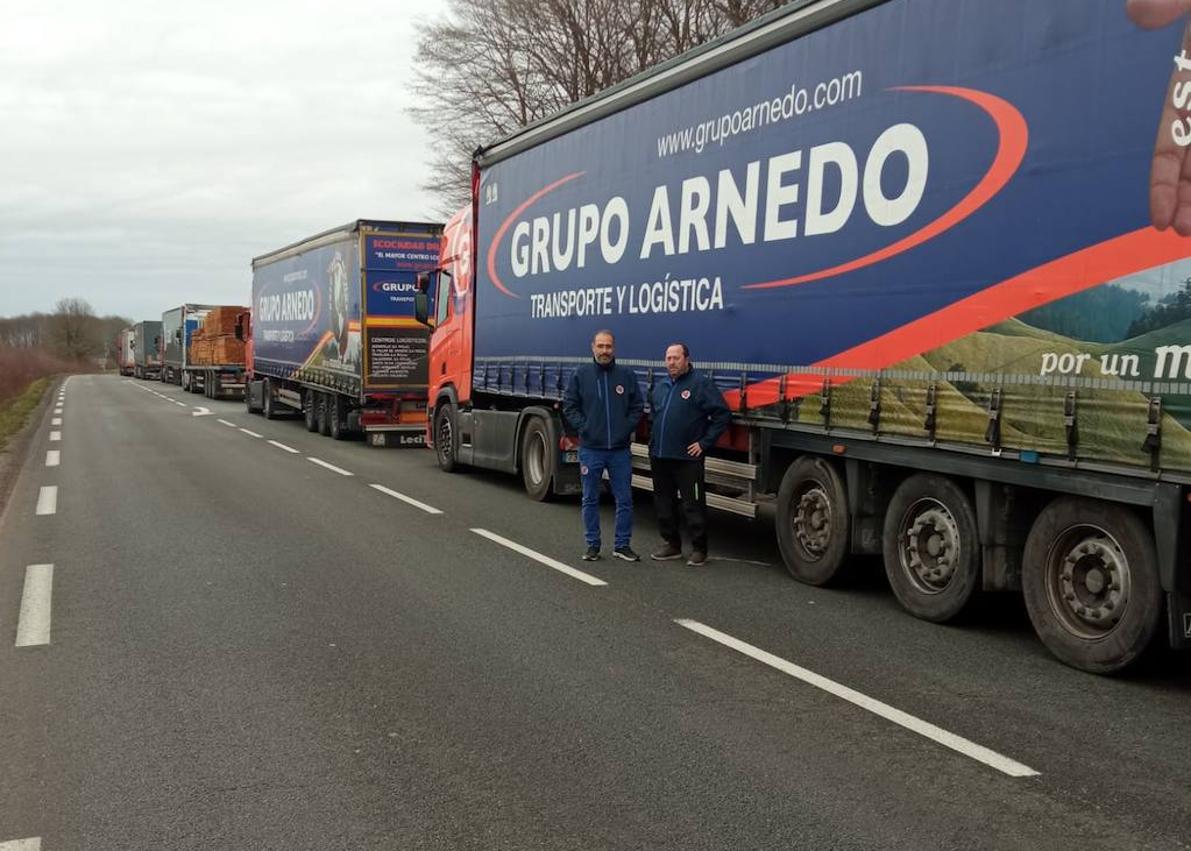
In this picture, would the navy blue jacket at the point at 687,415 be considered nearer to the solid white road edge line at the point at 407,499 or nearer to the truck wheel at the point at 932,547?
the truck wheel at the point at 932,547

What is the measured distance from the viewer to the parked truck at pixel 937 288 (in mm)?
4816

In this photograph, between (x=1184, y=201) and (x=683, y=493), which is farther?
(x=683, y=493)

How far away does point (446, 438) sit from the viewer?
1460cm

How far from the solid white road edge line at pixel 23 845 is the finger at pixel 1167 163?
4936 millimetres

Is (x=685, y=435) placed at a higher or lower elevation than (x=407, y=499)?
higher

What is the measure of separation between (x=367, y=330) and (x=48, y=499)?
7.60 metres

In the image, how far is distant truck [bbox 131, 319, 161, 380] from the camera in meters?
63.7

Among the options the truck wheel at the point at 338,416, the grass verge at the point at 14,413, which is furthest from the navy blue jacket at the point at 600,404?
the grass verge at the point at 14,413

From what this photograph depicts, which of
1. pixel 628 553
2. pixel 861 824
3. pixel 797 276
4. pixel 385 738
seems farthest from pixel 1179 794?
pixel 628 553

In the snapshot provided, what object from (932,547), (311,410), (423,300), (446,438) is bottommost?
(311,410)

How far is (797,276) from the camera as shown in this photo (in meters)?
7.12

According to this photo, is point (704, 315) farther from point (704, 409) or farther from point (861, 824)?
point (861, 824)

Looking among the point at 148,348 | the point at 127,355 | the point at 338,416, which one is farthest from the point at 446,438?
the point at 127,355

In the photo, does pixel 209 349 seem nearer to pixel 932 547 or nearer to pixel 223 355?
pixel 223 355
